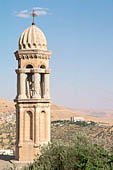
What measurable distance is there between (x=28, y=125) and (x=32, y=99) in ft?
4.10

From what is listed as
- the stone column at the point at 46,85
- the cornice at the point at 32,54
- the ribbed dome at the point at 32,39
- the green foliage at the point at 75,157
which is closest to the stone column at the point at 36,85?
the stone column at the point at 46,85

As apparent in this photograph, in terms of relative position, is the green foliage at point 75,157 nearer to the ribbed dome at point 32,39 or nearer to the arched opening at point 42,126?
the arched opening at point 42,126

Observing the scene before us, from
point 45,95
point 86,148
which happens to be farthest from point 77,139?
point 45,95

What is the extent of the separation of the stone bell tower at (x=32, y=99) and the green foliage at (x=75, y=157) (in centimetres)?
314

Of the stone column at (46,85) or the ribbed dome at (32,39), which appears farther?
the stone column at (46,85)

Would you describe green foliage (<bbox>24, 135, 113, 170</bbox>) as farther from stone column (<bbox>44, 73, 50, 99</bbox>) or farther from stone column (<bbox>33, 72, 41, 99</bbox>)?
stone column (<bbox>44, 73, 50, 99</bbox>)

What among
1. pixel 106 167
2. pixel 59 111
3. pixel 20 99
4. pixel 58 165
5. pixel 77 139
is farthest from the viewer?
pixel 59 111

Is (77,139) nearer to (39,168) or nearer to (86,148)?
(86,148)

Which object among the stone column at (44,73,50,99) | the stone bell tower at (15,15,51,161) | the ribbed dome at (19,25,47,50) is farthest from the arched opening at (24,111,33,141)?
the ribbed dome at (19,25,47,50)

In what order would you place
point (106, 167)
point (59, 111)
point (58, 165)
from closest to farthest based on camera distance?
point (106, 167) → point (58, 165) → point (59, 111)

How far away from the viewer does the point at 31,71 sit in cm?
1650

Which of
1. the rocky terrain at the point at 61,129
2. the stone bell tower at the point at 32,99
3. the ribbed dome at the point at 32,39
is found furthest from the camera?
the rocky terrain at the point at 61,129

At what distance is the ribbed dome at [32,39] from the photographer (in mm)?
16516

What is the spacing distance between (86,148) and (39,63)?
18.1ft
